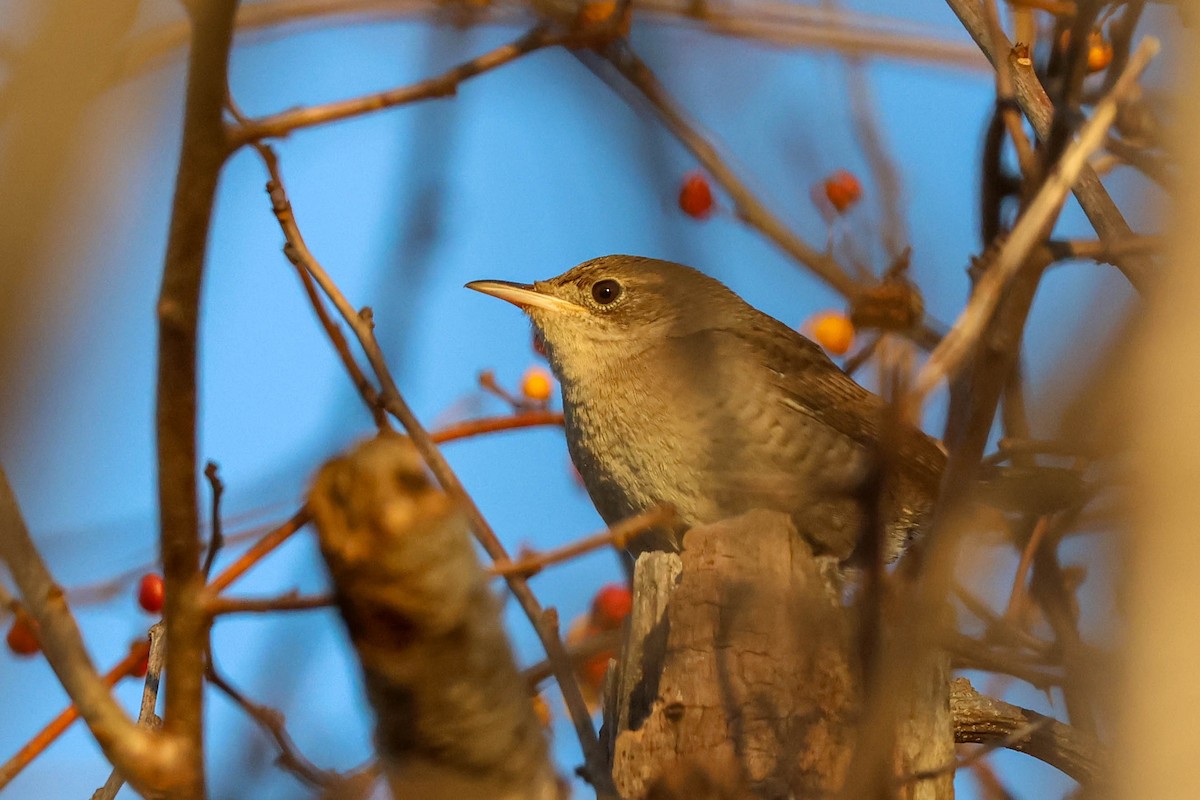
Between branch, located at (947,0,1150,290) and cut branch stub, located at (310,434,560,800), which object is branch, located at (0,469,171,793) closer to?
cut branch stub, located at (310,434,560,800)

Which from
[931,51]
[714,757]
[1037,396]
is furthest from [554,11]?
[714,757]

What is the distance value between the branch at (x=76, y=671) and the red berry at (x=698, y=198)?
3778 mm

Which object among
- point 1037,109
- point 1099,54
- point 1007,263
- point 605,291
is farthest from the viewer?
point 605,291

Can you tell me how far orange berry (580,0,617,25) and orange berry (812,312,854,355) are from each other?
1318 mm

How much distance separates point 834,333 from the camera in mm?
4652

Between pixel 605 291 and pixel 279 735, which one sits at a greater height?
A: pixel 605 291

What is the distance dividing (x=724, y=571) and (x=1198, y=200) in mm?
1876

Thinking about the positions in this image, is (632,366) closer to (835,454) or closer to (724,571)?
(835,454)

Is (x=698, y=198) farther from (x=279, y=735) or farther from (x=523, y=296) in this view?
(x=279, y=735)

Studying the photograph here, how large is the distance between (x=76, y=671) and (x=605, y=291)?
13.7ft

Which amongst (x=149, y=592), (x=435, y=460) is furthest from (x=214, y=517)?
(x=149, y=592)

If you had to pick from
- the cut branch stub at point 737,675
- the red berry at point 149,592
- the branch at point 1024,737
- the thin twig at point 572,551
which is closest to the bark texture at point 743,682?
the cut branch stub at point 737,675

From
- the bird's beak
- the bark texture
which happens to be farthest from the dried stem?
the bird's beak

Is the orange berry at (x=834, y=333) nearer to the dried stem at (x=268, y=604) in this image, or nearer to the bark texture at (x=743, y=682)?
the bark texture at (x=743, y=682)
